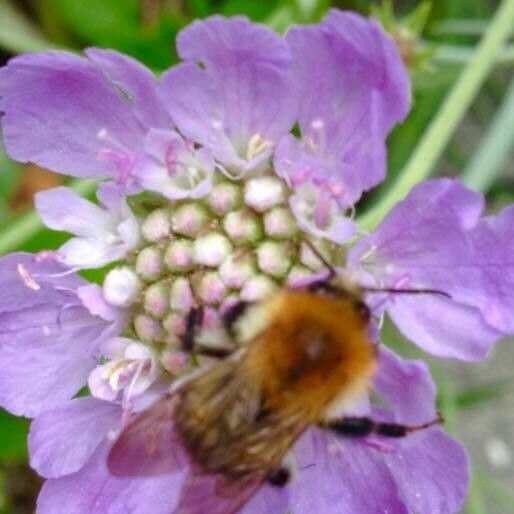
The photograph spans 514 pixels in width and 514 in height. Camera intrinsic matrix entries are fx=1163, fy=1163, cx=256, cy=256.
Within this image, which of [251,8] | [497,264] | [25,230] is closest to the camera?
[497,264]

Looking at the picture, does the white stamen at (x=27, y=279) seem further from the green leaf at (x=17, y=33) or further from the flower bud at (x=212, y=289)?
the green leaf at (x=17, y=33)

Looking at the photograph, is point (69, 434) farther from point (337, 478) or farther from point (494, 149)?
point (494, 149)

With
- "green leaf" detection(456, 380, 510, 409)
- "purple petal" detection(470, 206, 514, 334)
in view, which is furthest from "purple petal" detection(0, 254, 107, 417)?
"green leaf" detection(456, 380, 510, 409)

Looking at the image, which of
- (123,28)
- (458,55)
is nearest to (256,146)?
(458,55)

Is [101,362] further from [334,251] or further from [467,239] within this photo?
[467,239]

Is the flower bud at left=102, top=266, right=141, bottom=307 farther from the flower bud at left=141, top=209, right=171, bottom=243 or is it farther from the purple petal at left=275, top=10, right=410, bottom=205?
the purple petal at left=275, top=10, right=410, bottom=205

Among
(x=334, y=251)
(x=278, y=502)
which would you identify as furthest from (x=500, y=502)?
(x=334, y=251)
